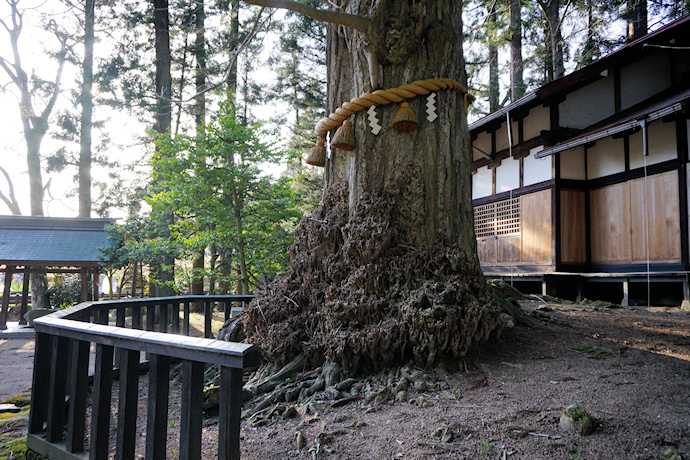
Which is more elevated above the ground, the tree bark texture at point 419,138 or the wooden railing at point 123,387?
the tree bark texture at point 419,138

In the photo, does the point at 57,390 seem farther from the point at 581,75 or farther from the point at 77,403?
the point at 581,75

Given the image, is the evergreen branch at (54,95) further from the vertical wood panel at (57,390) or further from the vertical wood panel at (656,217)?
the vertical wood panel at (656,217)

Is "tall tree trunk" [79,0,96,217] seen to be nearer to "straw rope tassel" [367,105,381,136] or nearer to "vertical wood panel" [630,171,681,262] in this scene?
"straw rope tassel" [367,105,381,136]

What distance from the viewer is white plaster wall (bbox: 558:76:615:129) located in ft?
32.9

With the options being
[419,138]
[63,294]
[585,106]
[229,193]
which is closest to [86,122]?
[63,294]

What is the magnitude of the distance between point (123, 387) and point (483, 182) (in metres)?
11.8

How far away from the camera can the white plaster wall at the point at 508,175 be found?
11.2 meters

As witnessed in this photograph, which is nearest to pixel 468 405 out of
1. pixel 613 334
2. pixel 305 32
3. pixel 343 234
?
pixel 343 234

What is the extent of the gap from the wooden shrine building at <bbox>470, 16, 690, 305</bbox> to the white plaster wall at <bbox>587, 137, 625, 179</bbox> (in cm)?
2

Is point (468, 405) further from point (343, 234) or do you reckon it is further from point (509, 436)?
point (343, 234)

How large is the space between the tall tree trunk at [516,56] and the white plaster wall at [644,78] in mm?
4081

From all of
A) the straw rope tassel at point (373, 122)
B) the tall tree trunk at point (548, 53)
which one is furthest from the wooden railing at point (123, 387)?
the tall tree trunk at point (548, 53)

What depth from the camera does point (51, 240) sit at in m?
11.7

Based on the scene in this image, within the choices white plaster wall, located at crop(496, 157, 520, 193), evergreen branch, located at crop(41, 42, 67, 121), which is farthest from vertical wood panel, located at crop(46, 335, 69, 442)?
evergreen branch, located at crop(41, 42, 67, 121)
